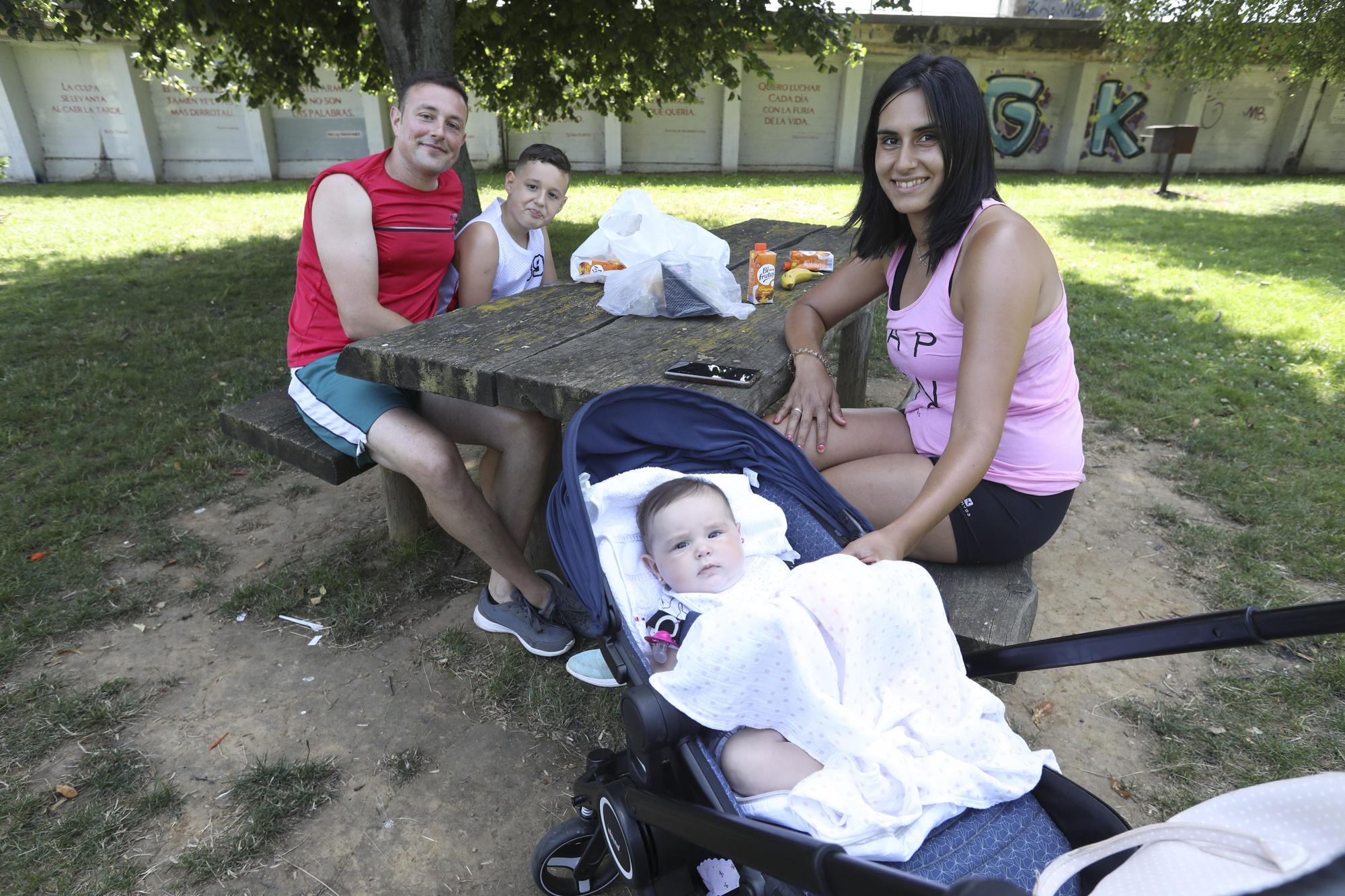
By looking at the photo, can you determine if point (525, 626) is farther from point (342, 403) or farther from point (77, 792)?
point (77, 792)

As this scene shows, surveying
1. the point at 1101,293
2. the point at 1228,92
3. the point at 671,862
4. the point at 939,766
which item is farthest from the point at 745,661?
the point at 1228,92

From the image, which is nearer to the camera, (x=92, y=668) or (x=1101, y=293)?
(x=92, y=668)

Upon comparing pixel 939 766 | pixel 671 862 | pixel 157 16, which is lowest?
pixel 671 862

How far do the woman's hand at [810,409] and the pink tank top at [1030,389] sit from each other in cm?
33

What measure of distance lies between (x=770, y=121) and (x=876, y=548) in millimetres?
18916

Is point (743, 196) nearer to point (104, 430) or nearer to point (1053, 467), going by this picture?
point (104, 430)

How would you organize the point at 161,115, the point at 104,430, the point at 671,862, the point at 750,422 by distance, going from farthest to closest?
1. the point at 161,115
2. the point at 104,430
3. the point at 750,422
4. the point at 671,862

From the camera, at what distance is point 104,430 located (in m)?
4.27

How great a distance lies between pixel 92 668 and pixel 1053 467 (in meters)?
3.13

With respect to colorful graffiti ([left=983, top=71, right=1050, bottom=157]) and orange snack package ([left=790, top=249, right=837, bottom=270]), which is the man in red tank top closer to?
orange snack package ([left=790, top=249, right=837, bottom=270])

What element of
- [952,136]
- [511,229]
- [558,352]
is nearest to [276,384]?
[511,229]

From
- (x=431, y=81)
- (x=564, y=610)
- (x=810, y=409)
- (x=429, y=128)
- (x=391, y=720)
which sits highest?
(x=431, y=81)

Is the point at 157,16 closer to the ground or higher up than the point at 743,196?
higher up

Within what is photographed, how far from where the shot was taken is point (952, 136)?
1.96m
